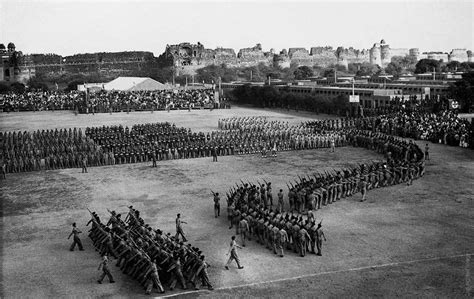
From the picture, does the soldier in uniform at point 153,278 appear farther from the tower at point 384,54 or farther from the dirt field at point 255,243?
the tower at point 384,54

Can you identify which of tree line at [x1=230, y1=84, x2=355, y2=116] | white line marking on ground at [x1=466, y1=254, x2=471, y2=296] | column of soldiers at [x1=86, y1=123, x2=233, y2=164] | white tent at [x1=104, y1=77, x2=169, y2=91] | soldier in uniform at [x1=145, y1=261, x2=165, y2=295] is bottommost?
white line marking on ground at [x1=466, y1=254, x2=471, y2=296]

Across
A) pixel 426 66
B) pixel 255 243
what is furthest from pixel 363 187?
pixel 426 66

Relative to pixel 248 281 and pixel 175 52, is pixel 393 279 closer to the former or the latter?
pixel 248 281

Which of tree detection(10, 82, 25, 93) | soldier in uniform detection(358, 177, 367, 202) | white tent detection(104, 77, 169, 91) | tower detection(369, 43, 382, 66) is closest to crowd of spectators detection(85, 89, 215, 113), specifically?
white tent detection(104, 77, 169, 91)

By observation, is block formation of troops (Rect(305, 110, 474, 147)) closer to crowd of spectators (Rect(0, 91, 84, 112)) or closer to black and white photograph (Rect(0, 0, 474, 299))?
black and white photograph (Rect(0, 0, 474, 299))

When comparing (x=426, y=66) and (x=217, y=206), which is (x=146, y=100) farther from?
(x=426, y=66)

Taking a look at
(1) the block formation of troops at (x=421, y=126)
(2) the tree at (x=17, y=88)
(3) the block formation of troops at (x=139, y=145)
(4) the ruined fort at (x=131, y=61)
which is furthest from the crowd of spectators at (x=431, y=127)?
(4) the ruined fort at (x=131, y=61)
